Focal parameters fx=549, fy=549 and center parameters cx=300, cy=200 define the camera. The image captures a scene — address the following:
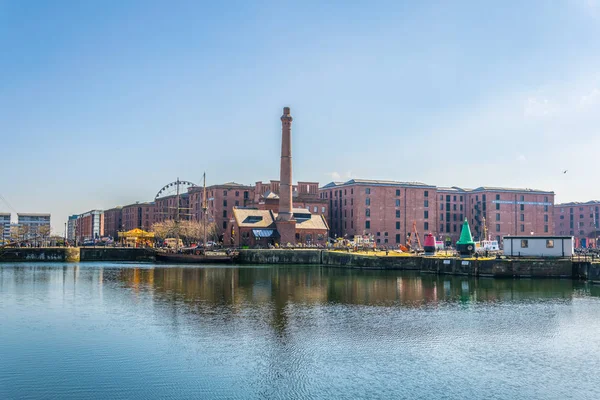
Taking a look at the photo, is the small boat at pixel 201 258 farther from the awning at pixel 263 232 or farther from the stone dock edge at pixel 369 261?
the awning at pixel 263 232

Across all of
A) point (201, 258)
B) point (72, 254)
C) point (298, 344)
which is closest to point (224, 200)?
point (201, 258)

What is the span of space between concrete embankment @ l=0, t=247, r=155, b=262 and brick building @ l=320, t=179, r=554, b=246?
145 feet

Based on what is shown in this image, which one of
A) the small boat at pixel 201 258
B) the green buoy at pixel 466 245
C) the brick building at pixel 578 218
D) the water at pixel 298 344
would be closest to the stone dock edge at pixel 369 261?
the small boat at pixel 201 258

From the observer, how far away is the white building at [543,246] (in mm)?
62750

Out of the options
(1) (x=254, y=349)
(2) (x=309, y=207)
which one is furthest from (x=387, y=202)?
(1) (x=254, y=349)

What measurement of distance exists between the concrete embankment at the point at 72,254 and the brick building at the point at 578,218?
123 metres

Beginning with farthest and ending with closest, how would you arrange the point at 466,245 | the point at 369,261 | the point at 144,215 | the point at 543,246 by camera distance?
the point at 144,215 → the point at 369,261 → the point at 466,245 → the point at 543,246

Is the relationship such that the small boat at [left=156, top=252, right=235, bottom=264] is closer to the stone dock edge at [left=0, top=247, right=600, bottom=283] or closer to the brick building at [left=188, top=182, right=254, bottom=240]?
the stone dock edge at [left=0, top=247, right=600, bottom=283]

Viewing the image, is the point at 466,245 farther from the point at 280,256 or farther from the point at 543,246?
the point at 280,256

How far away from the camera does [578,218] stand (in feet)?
549

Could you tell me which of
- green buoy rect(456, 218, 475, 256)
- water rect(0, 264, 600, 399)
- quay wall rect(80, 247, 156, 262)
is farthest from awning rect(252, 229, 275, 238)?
water rect(0, 264, 600, 399)

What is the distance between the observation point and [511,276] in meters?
60.4

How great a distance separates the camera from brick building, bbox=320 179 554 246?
390 ft

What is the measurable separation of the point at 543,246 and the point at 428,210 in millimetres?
60737
